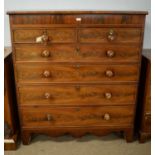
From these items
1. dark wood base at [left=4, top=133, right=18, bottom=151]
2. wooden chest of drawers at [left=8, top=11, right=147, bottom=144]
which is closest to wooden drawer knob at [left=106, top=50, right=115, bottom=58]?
wooden chest of drawers at [left=8, top=11, right=147, bottom=144]

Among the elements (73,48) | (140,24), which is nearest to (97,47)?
(73,48)

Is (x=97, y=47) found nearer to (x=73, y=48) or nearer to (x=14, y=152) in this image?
(x=73, y=48)

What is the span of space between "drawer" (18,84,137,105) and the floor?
1.41 ft

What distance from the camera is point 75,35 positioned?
1550mm

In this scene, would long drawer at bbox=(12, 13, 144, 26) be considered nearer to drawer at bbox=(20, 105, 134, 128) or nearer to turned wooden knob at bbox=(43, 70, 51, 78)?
turned wooden knob at bbox=(43, 70, 51, 78)

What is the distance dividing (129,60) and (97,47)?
0.28m

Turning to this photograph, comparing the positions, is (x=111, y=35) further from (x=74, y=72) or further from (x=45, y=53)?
(x=45, y=53)

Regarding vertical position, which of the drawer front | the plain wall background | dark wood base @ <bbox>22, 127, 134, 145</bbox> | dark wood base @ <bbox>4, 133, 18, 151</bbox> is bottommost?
dark wood base @ <bbox>4, 133, 18, 151</bbox>

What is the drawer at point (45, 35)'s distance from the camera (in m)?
1.53

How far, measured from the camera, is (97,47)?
62.6 inches

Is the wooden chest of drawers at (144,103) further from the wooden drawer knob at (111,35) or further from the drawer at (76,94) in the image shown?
the wooden drawer knob at (111,35)

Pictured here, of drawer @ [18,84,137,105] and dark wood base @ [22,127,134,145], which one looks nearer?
drawer @ [18,84,137,105]

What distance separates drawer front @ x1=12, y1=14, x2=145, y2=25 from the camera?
1501 millimetres

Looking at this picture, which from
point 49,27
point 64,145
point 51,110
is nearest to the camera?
point 49,27
